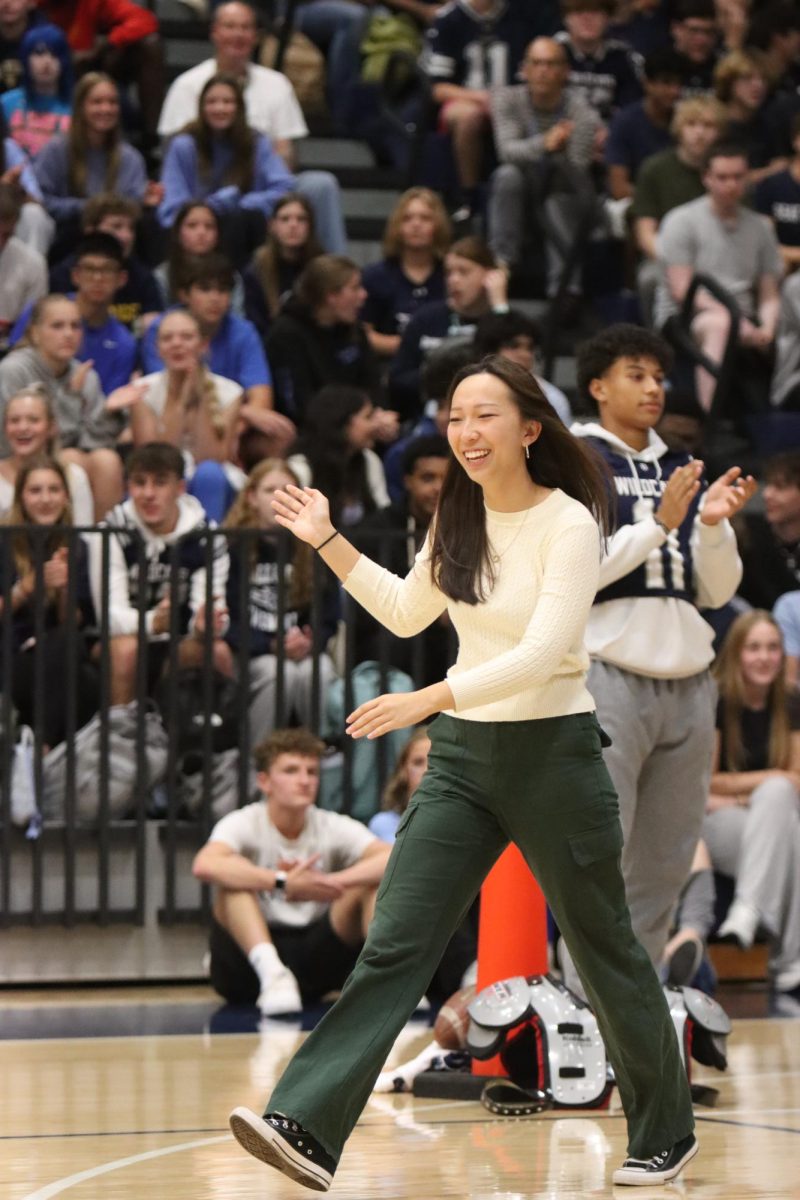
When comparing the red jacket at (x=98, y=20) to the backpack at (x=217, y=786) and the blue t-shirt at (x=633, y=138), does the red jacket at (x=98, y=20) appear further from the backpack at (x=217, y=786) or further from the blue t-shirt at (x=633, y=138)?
the backpack at (x=217, y=786)

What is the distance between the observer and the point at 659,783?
5.67 metres

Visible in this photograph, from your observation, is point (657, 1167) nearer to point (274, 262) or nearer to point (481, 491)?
A: point (481, 491)

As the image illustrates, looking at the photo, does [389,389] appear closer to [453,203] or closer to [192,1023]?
[453,203]

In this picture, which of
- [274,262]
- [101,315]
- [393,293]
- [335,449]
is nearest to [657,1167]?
[335,449]

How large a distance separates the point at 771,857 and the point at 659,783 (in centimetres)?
275

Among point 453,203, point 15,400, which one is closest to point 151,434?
point 15,400

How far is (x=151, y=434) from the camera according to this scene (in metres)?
9.30

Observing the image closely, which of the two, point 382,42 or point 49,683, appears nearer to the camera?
point 49,683

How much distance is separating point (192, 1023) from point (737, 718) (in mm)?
2595

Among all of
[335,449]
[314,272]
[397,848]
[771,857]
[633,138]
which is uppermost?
[633,138]

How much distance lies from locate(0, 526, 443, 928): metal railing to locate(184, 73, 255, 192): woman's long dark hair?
11.3 feet

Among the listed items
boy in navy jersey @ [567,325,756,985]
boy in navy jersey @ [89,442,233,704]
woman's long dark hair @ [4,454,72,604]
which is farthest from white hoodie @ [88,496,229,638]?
boy in navy jersey @ [567,325,756,985]

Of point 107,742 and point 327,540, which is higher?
point 327,540

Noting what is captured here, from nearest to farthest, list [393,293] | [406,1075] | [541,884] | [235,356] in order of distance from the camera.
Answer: [541,884] → [406,1075] → [235,356] → [393,293]
